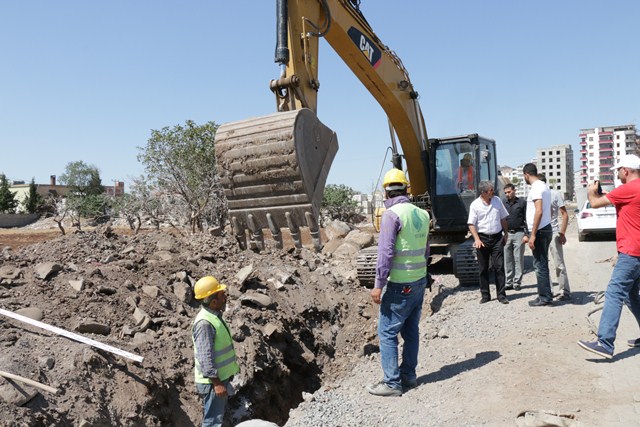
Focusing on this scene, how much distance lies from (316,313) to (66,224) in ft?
157

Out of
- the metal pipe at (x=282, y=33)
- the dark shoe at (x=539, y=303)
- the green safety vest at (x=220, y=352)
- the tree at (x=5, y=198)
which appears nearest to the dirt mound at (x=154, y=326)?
the green safety vest at (x=220, y=352)

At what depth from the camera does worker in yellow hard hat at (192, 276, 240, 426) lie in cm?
453

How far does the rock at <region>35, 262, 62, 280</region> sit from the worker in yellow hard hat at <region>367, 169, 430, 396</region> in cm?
494

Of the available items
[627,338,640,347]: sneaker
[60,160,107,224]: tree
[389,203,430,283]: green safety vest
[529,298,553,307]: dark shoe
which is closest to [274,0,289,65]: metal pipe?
[389,203,430,283]: green safety vest

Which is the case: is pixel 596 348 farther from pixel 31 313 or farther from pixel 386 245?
pixel 31 313

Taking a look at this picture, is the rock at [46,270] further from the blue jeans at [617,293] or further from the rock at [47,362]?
the blue jeans at [617,293]

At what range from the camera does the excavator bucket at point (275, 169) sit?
20.0 feet

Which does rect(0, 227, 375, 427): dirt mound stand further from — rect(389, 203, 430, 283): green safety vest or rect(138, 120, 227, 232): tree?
rect(138, 120, 227, 232): tree

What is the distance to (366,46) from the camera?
29.4 ft

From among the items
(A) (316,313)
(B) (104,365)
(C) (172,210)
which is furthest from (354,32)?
(C) (172,210)

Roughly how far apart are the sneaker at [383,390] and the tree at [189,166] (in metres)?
20.2

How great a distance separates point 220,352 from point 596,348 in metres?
3.32

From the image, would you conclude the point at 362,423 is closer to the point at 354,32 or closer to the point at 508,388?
the point at 508,388

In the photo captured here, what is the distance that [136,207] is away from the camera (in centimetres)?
2956
